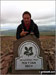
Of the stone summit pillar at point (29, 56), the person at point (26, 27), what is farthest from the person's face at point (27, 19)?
the stone summit pillar at point (29, 56)

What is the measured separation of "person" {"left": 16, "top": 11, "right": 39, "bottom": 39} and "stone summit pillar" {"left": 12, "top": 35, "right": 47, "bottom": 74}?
6 centimetres

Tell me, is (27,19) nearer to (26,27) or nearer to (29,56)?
(26,27)

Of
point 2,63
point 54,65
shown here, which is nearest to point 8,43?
point 2,63

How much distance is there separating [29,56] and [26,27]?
0.97 ft

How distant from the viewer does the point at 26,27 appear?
6.84 ft

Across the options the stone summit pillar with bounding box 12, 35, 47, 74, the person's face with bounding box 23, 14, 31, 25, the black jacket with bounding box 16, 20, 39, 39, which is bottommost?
the stone summit pillar with bounding box 12, 35, 47, 74

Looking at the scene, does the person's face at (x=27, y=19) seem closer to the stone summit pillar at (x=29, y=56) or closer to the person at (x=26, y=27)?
the person at (x=26, y=27)

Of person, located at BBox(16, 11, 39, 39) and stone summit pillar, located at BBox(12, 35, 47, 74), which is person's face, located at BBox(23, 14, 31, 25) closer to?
person, located at BBox(16, 11, 39, 39)

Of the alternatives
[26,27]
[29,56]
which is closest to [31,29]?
[26,27]

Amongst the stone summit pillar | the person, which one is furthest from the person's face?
the stone summit pillar

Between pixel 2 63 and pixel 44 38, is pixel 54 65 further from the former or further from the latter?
pixel 2 63

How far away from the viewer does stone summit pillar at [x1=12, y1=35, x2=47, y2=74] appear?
2057mm

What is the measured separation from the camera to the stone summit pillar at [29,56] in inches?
81.0

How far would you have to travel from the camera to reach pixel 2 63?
232cm
